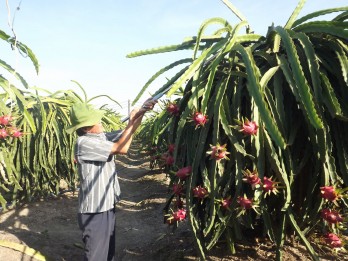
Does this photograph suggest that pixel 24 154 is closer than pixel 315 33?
No

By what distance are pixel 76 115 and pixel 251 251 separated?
1.69 metres

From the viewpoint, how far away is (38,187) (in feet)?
15.3

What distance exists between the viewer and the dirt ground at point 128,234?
2.51 m

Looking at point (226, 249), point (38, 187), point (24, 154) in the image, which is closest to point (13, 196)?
point (38, 187)

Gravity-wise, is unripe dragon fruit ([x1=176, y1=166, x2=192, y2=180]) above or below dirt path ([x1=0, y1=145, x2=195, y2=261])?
above

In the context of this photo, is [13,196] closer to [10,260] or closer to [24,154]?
[24,154]

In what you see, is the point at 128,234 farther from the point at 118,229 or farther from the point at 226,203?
the point at 226,203

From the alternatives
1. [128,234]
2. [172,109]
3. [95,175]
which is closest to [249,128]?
[172,109]

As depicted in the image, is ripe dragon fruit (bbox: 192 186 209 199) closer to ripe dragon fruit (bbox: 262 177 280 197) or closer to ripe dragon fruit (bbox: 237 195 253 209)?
ripe dragon fruit (bbox: 237 195 253 209)

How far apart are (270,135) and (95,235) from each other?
1.62 metres

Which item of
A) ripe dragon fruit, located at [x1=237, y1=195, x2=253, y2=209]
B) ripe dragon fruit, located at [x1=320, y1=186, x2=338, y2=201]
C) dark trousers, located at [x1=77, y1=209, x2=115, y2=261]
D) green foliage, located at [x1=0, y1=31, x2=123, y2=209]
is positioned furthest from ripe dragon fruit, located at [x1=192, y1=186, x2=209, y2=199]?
green foliage, located at [x1=0, y1=31, x2=123, y2=209]

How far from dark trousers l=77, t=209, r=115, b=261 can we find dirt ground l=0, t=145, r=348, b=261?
484 mm

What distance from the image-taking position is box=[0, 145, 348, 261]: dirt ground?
2514mm

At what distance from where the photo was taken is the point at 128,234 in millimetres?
3871
